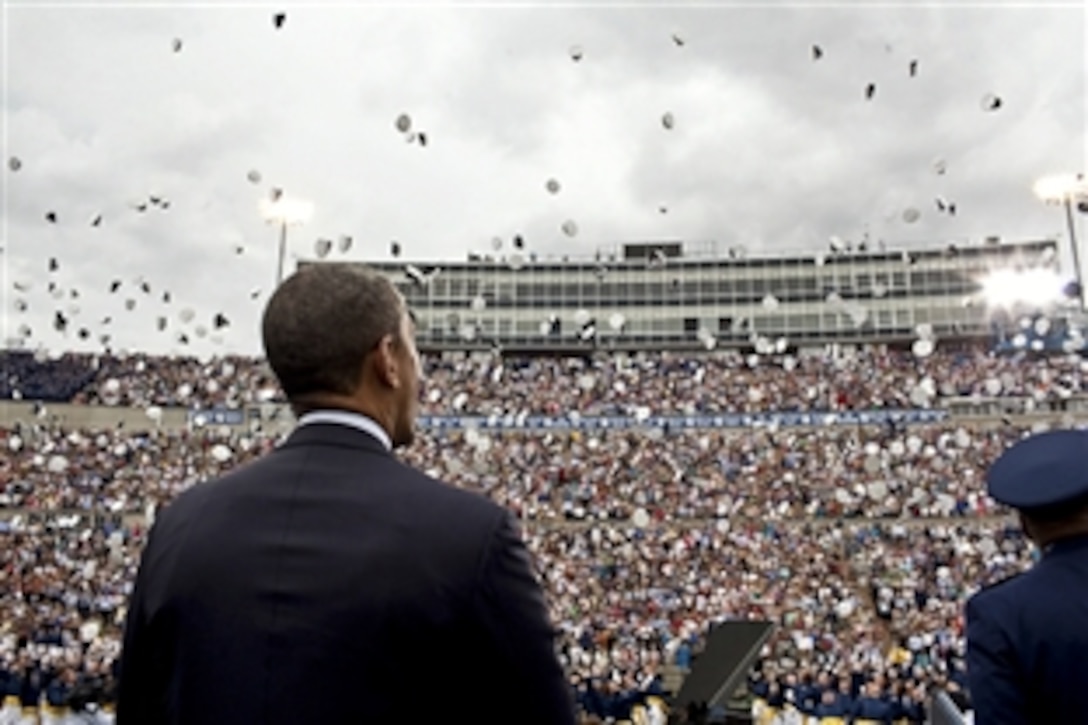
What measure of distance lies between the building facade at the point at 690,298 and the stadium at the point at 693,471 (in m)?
0.29

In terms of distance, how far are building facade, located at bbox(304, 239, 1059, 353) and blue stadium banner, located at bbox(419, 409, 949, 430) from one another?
60.5 ft

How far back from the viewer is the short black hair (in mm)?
1688

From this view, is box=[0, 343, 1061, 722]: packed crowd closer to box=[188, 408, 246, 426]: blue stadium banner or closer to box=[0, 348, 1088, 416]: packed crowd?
box=[0, 348, 1088, 416]: packed crowd

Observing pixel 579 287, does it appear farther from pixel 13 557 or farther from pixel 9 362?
pixel 13 557

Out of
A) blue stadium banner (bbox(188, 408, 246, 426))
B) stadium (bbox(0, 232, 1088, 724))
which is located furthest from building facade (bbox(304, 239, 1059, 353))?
blue stadium banner (bbox(188, 408, 246, 426))

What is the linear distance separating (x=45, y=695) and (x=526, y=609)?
17.2 m

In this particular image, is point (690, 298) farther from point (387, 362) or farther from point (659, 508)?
point (387, 362)

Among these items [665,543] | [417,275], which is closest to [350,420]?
[417,275]

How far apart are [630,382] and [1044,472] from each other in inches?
1478

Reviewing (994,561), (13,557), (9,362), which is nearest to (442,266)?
(9,362)

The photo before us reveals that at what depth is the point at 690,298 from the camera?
5819 cm

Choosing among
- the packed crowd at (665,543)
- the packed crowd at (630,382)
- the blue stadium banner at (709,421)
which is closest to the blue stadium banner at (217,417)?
the packed crowd at (630,382)

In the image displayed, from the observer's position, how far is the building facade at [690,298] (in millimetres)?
55188

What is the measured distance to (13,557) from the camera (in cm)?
2505
